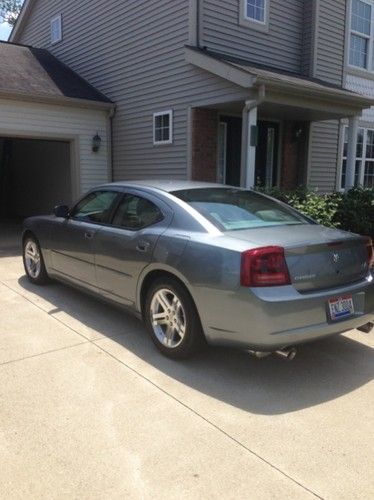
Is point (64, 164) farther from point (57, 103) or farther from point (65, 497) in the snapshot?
point (65, 497)

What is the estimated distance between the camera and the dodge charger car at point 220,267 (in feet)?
11.1

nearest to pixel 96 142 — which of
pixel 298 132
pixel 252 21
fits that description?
pixel 252 21

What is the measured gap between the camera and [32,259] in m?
6.35

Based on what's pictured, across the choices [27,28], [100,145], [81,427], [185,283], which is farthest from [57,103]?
[81,427]

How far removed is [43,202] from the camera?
14.6m

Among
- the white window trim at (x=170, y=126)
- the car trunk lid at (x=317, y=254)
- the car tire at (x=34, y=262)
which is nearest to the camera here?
the car trunk lid at (x=317, y=254)

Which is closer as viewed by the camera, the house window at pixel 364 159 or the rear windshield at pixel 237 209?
the rear windshield at pixel 237 209

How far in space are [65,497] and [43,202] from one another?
13.1 meters

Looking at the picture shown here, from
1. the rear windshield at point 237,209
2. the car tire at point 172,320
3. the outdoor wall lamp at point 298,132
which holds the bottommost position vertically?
the car tire at point 172,320

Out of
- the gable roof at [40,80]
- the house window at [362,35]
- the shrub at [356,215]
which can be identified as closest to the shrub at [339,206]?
the shrub at [356,215]

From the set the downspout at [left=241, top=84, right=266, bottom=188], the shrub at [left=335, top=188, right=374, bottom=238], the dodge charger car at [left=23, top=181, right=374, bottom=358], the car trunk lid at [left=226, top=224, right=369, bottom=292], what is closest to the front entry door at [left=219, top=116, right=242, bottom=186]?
the downspout at [left=241, top=84, right=266, bottom=188]

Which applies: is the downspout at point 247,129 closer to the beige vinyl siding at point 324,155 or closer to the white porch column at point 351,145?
the white porch column at point 351,145

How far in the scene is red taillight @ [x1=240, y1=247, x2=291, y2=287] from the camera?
11.0ft

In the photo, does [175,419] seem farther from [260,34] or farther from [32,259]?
[260,34]
